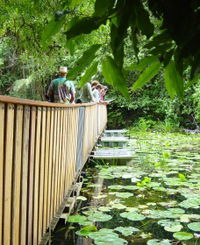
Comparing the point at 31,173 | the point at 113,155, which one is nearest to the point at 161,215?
the point at 31,173

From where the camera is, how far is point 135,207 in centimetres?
396

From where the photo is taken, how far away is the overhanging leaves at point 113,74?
0.78 metres

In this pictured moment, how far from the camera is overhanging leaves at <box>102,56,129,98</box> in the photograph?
30.7 inches

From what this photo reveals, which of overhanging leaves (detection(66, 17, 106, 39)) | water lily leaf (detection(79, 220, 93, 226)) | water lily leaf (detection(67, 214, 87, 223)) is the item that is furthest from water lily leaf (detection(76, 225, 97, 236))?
overhanging leaves (detection(66, 17, 106, 39))

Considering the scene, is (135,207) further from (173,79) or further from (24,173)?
(173,79)

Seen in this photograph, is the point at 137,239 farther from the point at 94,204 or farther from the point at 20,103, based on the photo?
the point at 20,103

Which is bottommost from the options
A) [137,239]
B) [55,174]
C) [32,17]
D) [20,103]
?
[137,239]

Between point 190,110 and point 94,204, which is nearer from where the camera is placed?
point 94,204

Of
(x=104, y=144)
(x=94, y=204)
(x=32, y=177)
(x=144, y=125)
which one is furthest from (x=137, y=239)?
(x=144, y=125)

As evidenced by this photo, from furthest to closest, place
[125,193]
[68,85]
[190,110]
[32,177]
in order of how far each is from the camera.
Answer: [190,110] < [68,85] < [125,193] < [32,177]

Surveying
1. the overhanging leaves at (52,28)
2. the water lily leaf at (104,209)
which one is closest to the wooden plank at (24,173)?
the overhanging leaves at (52,28)

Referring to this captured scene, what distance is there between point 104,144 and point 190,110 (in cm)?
607

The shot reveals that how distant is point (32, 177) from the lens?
6.79ft

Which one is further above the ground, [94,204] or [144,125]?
[144,125]
